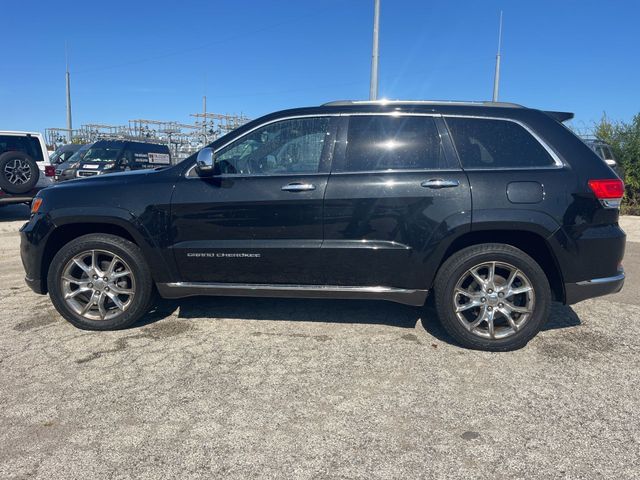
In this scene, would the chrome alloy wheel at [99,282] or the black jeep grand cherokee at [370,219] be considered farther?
the chrome alloy wheel at [99,282]

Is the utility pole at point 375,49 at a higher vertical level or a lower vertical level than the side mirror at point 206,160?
higher

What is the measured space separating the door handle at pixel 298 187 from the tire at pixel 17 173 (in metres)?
7.87

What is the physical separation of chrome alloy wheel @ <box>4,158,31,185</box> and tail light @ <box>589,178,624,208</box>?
9.84 metres

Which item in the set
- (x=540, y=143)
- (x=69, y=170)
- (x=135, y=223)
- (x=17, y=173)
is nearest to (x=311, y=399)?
(x=135, y=223)

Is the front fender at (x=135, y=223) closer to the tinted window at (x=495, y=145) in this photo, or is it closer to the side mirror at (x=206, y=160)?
the side mirror at (x=206, y=160)

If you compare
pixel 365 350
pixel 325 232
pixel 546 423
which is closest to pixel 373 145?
pixel 325 232

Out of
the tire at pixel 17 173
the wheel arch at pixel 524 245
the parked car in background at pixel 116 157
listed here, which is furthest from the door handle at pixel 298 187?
the parked car in background at pixel 116 157

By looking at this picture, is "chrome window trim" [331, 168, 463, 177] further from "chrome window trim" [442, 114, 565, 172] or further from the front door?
the front door

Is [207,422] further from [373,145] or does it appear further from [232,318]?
[373,145]

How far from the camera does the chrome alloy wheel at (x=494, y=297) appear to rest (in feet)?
11.8

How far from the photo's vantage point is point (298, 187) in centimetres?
366

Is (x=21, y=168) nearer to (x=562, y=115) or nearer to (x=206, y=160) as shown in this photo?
(x=206, y=160)

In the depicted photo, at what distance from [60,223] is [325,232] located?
87.4 inches

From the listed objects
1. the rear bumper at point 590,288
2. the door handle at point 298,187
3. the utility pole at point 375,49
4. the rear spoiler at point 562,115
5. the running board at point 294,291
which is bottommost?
the running board at point 294,291
